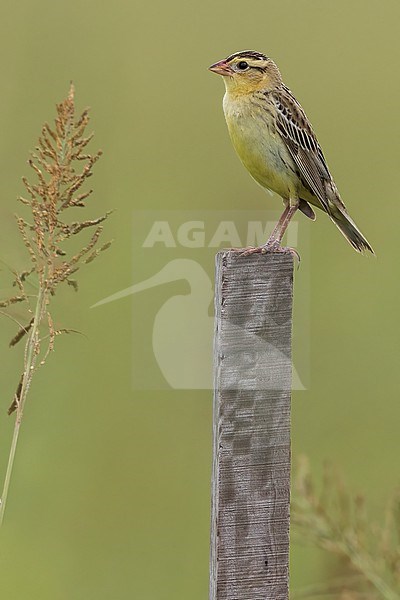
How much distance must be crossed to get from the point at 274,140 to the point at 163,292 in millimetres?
1670

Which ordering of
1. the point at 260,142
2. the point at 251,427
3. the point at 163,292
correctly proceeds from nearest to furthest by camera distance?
the point at 251,427 < the point at 260,142 < the point at 163,292

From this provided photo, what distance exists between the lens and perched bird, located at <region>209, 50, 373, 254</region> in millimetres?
4863

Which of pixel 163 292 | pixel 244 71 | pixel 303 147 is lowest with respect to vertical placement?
pixel 163 292

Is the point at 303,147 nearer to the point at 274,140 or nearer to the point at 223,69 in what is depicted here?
the point at 274,140

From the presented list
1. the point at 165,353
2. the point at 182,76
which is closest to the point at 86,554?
the point at 165,353

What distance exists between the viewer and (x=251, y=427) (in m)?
3.43

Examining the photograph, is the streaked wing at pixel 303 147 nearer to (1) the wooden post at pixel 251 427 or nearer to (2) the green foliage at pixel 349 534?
(2) the green foliage at pixel 349 534

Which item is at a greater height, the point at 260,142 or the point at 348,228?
the point at 260,142

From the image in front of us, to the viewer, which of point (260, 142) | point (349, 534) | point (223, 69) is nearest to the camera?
point (349, 534)

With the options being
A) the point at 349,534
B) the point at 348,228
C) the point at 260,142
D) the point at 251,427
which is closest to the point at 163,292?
the point at 348,228

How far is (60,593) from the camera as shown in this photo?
5.22 meters

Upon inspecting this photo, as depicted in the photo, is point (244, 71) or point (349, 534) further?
A: point (244, 71)

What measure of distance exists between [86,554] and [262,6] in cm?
454

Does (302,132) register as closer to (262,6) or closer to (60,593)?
(60,593)
